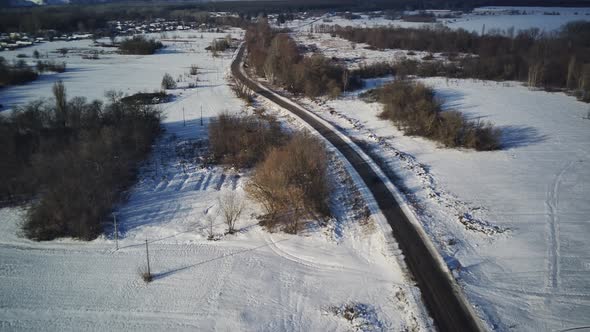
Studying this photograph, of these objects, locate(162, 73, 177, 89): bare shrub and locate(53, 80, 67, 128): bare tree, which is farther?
locate(162, 73, 177, 89): bare shrub

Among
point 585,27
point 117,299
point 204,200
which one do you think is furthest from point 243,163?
point 585,27

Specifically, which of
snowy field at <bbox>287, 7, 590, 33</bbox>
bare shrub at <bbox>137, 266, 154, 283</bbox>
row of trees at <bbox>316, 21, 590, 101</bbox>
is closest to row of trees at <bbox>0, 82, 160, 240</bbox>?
bare shrub at <bbox>137, 266, 154, 283</bbox>

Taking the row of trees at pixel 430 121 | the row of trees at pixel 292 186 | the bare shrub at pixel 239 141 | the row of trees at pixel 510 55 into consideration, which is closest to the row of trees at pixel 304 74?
the row of trees at pixel 430 121

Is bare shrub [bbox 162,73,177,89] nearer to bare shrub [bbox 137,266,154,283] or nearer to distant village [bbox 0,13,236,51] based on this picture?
bare shrub [bbox 137,266,154,283]

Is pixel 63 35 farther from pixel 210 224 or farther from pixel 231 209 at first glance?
pixel 231 209

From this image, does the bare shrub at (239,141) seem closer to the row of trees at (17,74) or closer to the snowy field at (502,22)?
the row of trees at (17,74)

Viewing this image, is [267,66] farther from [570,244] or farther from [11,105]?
[570,244]
